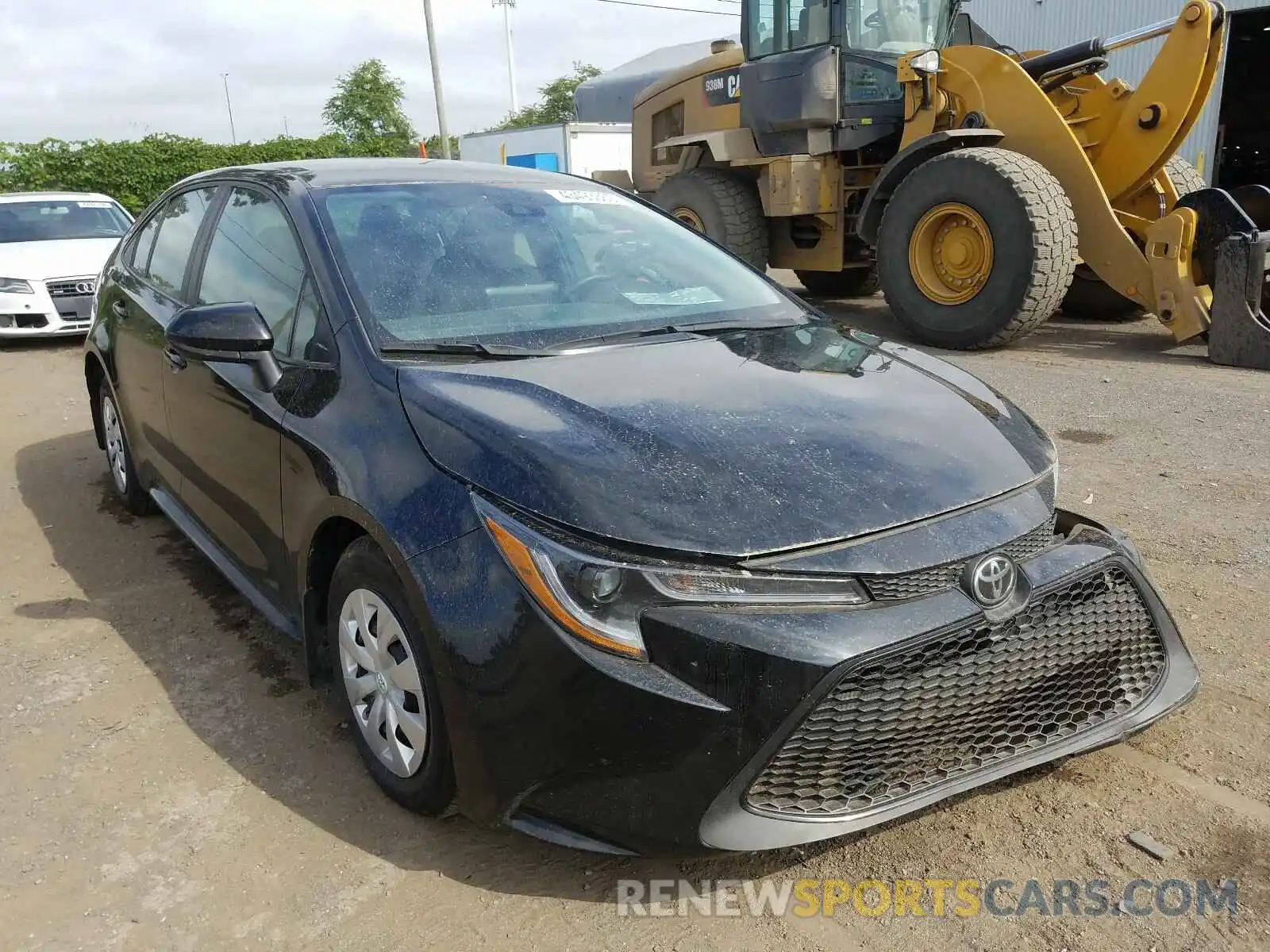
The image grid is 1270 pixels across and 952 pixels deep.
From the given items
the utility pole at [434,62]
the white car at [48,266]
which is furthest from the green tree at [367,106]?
the white car at [48,266]

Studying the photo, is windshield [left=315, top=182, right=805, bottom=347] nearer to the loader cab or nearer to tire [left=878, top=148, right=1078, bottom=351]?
tire [left=878, top=148, right=1078, bottom=351]

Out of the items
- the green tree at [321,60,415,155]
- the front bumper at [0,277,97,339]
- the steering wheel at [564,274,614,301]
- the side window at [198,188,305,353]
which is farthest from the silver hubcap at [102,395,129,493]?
the green tree at [321,60,415,155]

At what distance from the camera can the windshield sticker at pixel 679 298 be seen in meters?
3.16

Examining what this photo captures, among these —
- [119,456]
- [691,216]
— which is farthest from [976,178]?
[119,456]

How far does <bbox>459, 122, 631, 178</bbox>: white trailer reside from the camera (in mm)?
21609

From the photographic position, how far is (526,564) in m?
1.99

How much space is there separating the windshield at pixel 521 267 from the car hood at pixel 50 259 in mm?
7641

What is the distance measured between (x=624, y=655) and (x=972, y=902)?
0.94 meters

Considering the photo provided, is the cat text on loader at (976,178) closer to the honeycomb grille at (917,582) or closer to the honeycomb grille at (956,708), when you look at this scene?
the honeycomb grille at (956,708)

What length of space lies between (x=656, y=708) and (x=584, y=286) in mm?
1651

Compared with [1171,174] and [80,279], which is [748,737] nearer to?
[1171,174]

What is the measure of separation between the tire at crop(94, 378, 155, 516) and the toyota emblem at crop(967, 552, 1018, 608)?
360cm

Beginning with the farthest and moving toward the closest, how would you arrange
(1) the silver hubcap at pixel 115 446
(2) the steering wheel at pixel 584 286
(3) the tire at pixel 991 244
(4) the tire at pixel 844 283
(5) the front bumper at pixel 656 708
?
(4) the tire at pixel 844 283 → (3) the tire at pixel 991 244 → (1) the silver hubcap at pixel 115 446 → (2) the steering wheel at pixel 584 286 → (5) the front bumper at pixel 656 708

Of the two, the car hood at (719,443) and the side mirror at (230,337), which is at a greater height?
the side mirror at (230,337)
